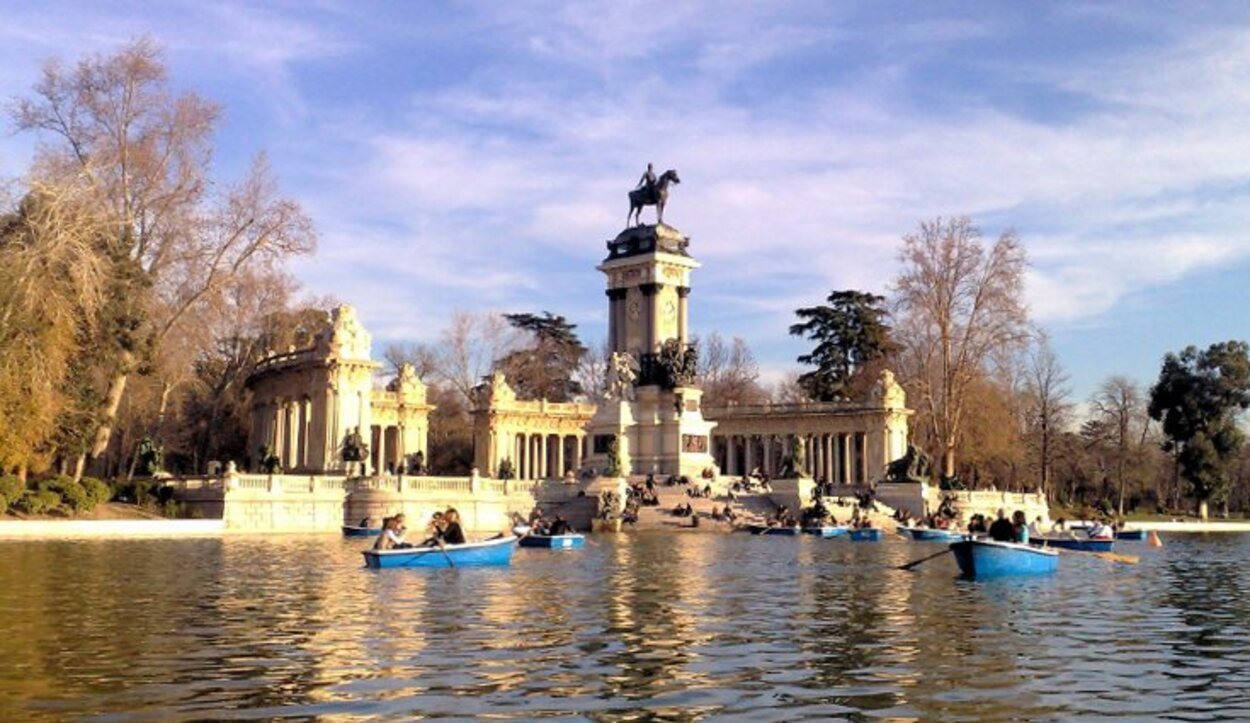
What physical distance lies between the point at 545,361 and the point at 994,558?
82283mm

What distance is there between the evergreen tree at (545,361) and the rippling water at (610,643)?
75.6m

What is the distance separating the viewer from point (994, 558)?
26688 millimetres

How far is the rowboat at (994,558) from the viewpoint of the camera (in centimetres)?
2633

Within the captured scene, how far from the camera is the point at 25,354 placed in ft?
146

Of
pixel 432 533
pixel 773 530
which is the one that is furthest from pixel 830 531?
pixel 432 533

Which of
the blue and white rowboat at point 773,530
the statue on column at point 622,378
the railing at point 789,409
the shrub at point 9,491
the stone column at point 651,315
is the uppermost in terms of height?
the stone column at point 651,315

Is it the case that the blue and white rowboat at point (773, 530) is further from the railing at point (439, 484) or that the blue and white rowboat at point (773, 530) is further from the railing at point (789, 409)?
the railing at point (789, 409)

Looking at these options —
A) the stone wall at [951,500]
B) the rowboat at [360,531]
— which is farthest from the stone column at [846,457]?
the rowboat at [360,531]

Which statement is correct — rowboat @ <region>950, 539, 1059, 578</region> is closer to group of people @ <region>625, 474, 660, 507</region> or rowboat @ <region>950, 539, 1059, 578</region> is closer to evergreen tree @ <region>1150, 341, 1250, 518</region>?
group of people @ <region>625, 474, 660, 507</region>

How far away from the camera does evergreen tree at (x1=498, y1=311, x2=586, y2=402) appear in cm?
10494

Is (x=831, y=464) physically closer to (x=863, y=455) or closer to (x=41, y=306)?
(x=863, y=455)

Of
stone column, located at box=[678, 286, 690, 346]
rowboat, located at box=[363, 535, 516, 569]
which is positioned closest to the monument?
stone column, located at box=[678, 286, 690, 346]

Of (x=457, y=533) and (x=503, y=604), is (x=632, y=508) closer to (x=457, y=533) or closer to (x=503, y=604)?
(x=457, y=533)

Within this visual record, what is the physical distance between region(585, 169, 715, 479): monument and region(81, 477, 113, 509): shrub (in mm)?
25393
